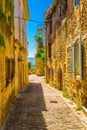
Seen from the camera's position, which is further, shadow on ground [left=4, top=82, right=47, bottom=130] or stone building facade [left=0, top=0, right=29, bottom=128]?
stone building facade [left=0, top=0, right=29, bottom=128]

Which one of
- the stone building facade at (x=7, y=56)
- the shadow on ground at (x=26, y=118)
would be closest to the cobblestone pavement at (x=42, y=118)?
the shadow on ground at (x=26, y=118)

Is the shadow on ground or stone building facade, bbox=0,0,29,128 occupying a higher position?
stone building facade, bbox=0,0,29,128

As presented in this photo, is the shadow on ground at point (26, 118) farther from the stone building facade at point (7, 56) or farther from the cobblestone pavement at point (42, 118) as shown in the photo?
the stone building facade at point (7, 56)

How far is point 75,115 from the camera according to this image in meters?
9.63

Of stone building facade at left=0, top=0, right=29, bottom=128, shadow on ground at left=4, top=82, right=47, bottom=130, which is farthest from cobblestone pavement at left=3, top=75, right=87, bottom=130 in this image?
stone building facade at left=0, top=0, right=29, bottom=128

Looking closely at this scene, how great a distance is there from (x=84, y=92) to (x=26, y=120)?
2.86 m

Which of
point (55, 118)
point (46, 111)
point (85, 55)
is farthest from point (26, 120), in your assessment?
point (85, 55)

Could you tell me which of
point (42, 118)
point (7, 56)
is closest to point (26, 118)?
point (42, 118)

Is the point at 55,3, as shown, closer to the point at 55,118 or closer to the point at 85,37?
the point at 85,37

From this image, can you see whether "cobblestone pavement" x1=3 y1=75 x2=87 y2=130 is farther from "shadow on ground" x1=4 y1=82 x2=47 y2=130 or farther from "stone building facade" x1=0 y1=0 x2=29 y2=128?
"stone building facade" x1=0 y1=0 x2=29 y2=128

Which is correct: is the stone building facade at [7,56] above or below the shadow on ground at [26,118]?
above

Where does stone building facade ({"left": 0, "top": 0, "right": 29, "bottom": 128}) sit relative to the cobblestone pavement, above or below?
above

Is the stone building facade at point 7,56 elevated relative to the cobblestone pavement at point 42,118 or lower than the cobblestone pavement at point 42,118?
elevated

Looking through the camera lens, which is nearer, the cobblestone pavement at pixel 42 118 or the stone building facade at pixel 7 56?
the cobblestone pavement at pixel 42 118
